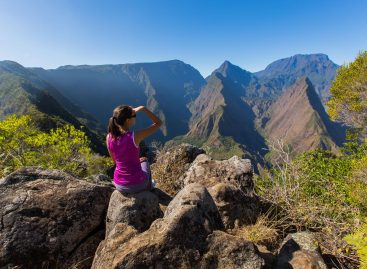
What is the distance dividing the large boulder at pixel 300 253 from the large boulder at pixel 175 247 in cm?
107

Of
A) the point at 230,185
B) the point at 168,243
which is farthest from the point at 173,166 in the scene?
the point at 168,243

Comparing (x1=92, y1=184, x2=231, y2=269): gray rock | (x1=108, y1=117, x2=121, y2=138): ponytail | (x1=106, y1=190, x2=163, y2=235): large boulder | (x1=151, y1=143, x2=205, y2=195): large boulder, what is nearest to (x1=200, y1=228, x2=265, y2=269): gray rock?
(x1=92, y1=184, x2=231, y2=269): gray rock

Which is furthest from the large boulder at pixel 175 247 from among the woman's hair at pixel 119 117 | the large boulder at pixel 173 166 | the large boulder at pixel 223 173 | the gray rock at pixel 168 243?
the large boulder at pixel 173 166

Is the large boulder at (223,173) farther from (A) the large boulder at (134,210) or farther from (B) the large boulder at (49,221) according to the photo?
(B) the large boulder at (49,221)

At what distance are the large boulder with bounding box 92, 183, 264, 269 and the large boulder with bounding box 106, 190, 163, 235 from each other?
0.69m

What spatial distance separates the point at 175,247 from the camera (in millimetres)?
5727

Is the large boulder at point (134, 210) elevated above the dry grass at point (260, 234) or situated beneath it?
elevated above

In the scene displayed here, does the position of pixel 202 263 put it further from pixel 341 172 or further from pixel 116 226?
pixel 341 172

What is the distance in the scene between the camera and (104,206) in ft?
27.1

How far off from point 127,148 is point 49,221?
2.67m

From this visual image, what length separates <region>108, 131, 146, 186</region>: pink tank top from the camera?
7.53 meters

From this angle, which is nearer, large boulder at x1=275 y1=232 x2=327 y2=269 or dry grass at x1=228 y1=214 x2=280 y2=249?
large boulder at x1=275 y1=232 x2=327 y2=269

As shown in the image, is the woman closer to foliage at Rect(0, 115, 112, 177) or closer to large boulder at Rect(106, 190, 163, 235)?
large boulder at Rect(106, 190, 163, 235)

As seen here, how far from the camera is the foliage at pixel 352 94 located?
32.9 metres
